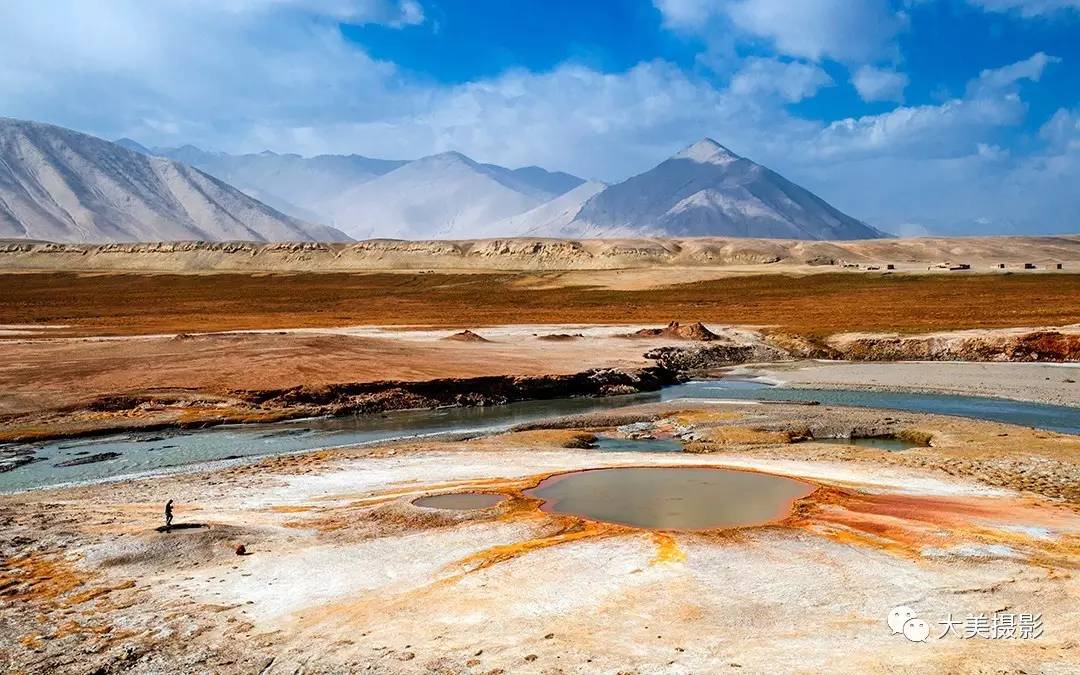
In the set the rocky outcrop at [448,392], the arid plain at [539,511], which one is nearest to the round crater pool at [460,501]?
the arid plain at [539,511]

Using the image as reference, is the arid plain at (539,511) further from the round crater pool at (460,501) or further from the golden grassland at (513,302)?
the golden grassland at (513,302)

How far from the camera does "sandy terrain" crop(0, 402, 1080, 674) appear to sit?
10.5 m

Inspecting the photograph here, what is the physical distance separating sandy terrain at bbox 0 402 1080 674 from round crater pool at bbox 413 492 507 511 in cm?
50

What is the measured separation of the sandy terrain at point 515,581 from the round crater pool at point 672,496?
0.77 metres

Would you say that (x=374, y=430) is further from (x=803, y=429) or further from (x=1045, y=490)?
(x=1045, y=490)

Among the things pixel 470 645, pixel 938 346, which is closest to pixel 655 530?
pixel 470 645

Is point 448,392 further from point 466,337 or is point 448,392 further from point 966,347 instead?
point 966,347

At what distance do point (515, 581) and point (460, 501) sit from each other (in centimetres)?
597

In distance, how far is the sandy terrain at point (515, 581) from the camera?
34.6 feet

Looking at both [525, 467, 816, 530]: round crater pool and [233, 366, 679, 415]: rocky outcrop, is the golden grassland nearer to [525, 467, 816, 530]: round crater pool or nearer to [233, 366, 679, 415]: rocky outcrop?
[233, 366, 679, 415]: rocky outcrop

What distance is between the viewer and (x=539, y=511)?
57.7ft

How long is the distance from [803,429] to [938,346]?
25379mm

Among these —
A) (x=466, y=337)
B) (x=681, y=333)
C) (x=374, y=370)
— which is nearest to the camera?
(x=374, y=370)

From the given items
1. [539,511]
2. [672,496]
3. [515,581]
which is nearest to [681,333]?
[672,496]
